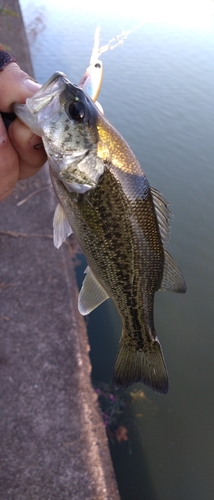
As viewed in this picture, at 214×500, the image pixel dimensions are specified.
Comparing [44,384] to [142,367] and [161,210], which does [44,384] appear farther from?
[161,210]

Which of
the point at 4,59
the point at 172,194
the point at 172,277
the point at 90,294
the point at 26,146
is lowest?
the point at 172,194

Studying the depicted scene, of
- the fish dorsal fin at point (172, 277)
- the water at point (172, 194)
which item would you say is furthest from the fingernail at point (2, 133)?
the water at point (172, 194)

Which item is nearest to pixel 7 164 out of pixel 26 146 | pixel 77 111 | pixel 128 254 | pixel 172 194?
pixel 26 146

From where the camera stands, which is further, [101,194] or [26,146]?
[26,146]

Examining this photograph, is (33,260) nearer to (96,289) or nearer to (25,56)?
(96,289)

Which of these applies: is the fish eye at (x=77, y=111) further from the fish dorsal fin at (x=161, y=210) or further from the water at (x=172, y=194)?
the water at (x=172, y=194)
